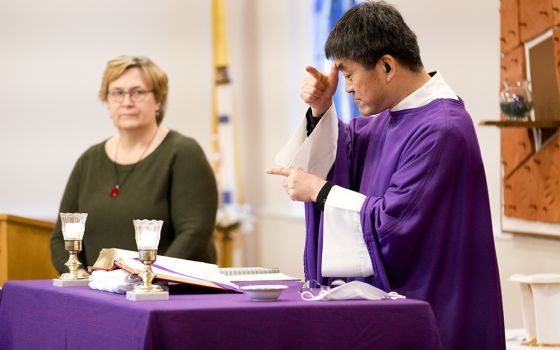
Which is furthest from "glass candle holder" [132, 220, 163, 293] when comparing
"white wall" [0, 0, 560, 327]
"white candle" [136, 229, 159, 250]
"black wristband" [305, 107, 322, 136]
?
"white wall" [0, 0, 560, 327]

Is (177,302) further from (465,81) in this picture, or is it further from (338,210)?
(465,81)

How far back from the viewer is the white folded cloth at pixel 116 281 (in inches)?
109

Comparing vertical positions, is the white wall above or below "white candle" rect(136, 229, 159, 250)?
above

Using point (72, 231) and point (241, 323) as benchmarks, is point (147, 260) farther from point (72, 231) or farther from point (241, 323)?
point (72, 231)

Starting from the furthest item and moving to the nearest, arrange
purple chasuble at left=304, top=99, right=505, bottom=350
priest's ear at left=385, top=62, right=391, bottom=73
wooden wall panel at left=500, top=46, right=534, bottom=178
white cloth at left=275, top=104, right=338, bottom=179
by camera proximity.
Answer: wooden wall panel at left=500, top=46, right=534, bottom=178, white cloth at left=275, top=104, right=338, bottom=179, priest's ear at left=385, top=62, right=391, bottom=73, purple chasuble at left=304, top=99, right=505, bottom=350

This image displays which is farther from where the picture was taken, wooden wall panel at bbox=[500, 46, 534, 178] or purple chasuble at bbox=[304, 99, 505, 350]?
wooden wall panel at bbox=[500, 46, 534, 178]

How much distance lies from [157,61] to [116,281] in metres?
6.34

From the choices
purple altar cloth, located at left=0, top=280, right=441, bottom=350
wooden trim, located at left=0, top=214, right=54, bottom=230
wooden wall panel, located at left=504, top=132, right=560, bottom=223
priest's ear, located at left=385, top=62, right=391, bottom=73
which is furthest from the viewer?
wooden wall panel, located at left=504, top=132, right=560, bottom=223

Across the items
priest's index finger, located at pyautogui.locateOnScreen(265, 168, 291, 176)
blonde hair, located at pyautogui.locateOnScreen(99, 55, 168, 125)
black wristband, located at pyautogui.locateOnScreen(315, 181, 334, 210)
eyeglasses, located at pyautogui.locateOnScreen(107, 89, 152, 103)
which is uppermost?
blonde hair, located at pyautogui.locateOnScreen(99, 55, 168, 125)

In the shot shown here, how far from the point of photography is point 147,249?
2.65 metres

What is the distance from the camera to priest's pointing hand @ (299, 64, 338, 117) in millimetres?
3348

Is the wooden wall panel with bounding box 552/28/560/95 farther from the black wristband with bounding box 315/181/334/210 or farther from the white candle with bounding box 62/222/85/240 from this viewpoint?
the white candle with bounding box 62/222/85/240

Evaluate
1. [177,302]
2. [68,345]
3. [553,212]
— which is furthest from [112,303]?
[553,212]

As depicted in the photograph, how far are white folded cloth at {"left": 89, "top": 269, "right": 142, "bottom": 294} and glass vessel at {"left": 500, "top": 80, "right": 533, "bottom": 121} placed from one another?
7.59 feet
